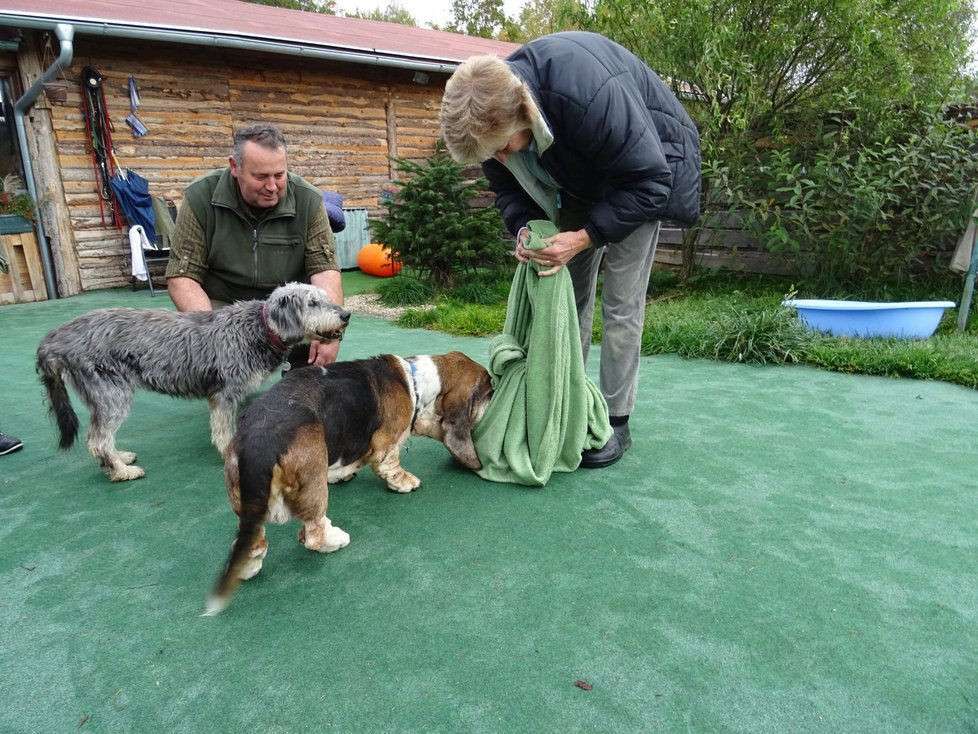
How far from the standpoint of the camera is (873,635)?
6.46 feet

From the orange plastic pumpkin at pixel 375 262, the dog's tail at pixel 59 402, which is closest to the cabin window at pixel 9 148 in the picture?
the orange plastic pumpkin at pixel 375 262

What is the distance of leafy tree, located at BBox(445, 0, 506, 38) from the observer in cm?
3578

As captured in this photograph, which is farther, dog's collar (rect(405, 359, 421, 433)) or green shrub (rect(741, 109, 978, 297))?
green shrub (rect(741, 109, 978, 297))

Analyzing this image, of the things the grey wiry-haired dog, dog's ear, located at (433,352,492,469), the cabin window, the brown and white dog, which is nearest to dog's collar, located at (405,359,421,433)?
the brown and white dog

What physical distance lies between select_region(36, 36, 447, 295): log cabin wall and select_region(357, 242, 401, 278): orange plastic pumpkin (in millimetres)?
1157

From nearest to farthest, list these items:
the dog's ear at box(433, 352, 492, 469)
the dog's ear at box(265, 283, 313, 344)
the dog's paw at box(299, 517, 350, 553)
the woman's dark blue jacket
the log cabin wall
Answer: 1. the dog's paw at box(299, 517, 350, 553)
2. the woman's dark blue jacket
3. the dog's ear at box(433, 352, 492, 469)
4. the dog's ear at box(265, 283, 313, 344)
5. the log cabin wall

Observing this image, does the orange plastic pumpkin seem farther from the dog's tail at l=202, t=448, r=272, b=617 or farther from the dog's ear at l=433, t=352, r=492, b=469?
the dog's tail at l=202, t=448, r=272, b=617

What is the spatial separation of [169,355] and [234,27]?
8400mm

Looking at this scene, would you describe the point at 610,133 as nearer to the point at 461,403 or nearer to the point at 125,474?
the point at 461,403

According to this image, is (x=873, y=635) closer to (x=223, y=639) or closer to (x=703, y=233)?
(x=223, y=639)

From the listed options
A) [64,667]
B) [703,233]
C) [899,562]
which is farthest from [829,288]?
[64,667]

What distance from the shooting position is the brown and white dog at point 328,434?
2.09 m

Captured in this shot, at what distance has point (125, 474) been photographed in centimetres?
315

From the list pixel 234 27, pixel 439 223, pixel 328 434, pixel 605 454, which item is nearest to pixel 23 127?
pixel 234 27
